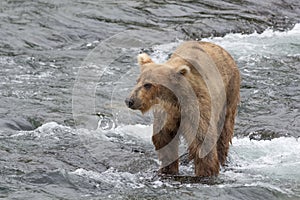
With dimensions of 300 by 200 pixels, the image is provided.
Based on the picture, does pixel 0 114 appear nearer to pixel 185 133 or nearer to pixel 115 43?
pixel 185 133

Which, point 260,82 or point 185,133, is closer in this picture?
point 185,133

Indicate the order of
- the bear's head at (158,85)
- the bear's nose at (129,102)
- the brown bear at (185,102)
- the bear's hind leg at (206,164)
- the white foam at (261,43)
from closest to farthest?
the bear's nose at (129,102), the bear's head at (158,85), the brown bear at (185,102), the bear's hind leg at (206,164), the white foam at (261,43)

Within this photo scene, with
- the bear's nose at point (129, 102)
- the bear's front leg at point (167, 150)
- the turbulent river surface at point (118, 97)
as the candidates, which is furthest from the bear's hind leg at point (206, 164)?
the bear's nose at point (129, 102)

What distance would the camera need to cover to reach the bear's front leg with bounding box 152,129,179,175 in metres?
7.17

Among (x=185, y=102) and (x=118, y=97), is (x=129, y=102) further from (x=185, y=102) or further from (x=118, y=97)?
(x=118, y=97)

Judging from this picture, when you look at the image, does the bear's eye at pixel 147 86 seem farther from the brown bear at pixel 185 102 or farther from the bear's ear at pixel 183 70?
the bear's ear at pixel 183 70

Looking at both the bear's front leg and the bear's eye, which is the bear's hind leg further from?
the bear's eye

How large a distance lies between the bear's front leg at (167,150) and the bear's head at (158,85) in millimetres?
432

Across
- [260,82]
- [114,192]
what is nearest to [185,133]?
[114,192]

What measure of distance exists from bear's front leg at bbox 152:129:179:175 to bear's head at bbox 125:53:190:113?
43 centimetres

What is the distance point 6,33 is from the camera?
13180mm

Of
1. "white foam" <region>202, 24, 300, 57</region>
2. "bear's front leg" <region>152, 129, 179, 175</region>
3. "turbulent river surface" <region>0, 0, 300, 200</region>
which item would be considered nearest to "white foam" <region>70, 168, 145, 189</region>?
"turbulent river surface" <region>0, 0, 300, 200</region>

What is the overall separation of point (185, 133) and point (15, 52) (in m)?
5.99

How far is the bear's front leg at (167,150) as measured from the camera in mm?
7172
